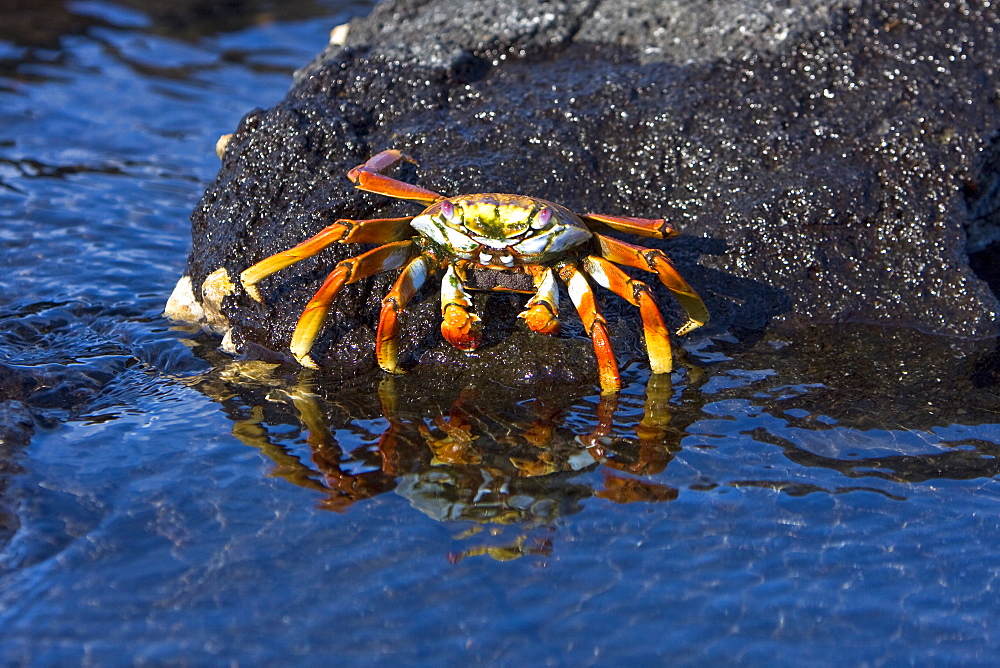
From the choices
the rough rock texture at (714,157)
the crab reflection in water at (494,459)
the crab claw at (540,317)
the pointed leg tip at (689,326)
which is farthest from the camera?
the rough rock texture at (714,157)

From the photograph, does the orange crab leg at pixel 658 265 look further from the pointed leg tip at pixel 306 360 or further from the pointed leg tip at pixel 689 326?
the pointed leg tip at pixel 306 360

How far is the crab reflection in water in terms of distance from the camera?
4.32 metres

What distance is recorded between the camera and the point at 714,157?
5.88 m

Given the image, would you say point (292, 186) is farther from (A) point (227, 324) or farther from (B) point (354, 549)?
(B) point (354, 549)

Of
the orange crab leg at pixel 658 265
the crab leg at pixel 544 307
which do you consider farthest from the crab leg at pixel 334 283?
the orange crab leg at pixel 658 265

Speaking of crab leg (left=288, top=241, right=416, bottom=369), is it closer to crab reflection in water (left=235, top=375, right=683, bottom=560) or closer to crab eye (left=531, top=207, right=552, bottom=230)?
crab reflection in water (left=235, top=375, right=683, bottom=560)

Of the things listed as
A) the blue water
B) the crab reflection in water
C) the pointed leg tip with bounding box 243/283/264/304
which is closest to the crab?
the pointed leg tip with bounding box 243/283/264/304

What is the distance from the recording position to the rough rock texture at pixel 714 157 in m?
5.66

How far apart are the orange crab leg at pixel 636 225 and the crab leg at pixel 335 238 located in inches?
36.9

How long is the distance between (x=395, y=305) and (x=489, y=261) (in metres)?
0.51

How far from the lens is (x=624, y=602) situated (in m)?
3.84

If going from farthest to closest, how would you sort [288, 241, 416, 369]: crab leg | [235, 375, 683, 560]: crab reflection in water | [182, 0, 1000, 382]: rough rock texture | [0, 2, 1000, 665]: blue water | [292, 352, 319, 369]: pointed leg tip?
[182, 0, 1000, 382]: rough rock texture
[292, 352, 319, 369]: pointed leg tip
[288, 241, 416, 369]: crab leg
[235, 375, 683, 560]: crab reflection in water
[0, 2, 1000, 665]: blue water

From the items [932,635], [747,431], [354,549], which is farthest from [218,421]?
[932,635]

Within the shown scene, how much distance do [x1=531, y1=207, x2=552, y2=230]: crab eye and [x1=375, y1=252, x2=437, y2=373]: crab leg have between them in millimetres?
718
